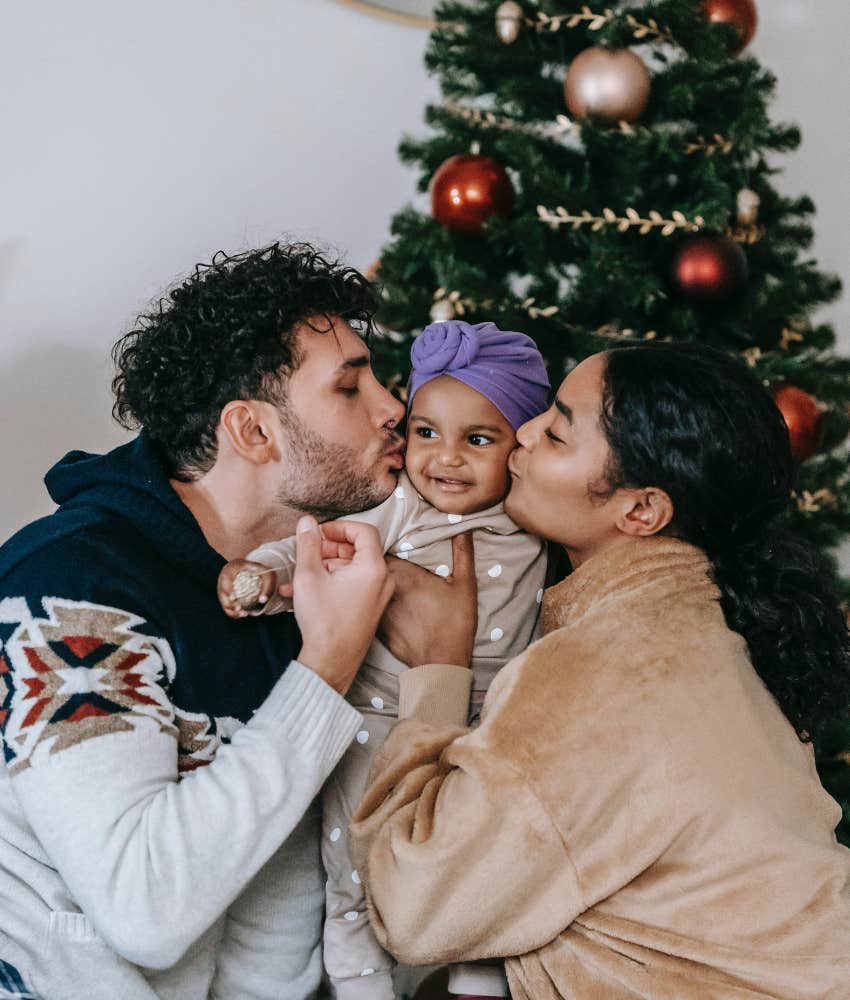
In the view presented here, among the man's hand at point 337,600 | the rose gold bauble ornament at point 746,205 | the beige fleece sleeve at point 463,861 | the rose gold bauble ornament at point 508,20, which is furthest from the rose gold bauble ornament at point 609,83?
the beige fleece sleeve at point 463,861

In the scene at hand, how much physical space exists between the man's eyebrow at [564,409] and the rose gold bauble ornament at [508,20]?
3.74 ft

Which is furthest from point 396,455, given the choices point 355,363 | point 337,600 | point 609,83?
point 609,83

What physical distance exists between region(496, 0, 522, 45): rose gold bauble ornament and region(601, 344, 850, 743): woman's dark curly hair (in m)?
1.13

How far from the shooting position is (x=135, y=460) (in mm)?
1587

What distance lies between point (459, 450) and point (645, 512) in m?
0.38

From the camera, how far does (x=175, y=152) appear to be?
2797mm

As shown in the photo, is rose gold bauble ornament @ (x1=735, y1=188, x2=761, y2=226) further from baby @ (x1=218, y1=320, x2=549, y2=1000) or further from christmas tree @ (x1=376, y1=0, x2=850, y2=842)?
baby @ (x1=218, y1=320, x2=549, y2=1000)

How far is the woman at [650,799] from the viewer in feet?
4.01

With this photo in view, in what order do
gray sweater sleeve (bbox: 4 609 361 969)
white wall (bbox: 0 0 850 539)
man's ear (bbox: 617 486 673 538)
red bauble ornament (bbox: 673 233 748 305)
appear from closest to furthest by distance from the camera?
gray sweater sleeve (bbox: 4 609 361 969) < man's ear (bbox: 617 486 673 538) < red bauble ornament (bbox: 673 233 748 305) < white wall (bbox: 0 0 850 539)

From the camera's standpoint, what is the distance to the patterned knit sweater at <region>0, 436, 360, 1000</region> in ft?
3.92

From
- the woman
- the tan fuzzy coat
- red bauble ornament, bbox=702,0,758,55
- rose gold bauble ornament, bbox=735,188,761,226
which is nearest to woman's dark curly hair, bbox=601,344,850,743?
the woman

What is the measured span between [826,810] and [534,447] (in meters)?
0.67

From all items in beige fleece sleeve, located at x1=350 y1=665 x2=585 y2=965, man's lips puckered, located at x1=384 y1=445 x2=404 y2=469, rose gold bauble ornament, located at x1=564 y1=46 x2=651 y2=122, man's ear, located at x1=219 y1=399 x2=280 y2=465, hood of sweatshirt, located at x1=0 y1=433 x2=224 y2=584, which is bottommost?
beige fleece sleeve, located at x1=350 y1=665 x2=585 y2=965

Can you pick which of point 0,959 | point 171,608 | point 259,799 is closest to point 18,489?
point 171,608
